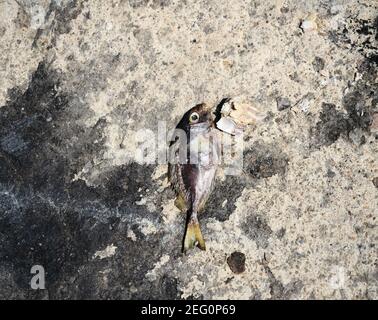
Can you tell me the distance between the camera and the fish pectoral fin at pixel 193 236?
3.15 metres

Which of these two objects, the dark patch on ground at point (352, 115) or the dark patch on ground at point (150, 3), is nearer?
the dark patch on ground at point (352, 115)

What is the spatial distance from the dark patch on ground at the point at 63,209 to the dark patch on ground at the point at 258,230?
50 cm

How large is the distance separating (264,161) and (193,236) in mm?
727

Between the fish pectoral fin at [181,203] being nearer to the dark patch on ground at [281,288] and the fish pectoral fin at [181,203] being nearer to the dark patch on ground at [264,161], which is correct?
the dark patch on ground at [264,161]

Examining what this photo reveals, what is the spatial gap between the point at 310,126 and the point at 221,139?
63cm

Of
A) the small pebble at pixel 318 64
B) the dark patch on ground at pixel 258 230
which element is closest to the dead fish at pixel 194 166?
the dark patch on ground at pixel 258 230

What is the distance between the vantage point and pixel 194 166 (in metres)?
3.18

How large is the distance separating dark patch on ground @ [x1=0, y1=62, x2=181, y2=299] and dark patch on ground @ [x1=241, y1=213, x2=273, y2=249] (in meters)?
0.50

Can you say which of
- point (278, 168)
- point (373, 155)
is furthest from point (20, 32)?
point (373, 155)

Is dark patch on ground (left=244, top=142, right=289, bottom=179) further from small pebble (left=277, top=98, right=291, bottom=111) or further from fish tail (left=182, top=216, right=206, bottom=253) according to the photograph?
fish tail (left=182, top=216, right=206, bottom=253)

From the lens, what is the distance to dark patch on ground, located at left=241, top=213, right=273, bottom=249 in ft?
10.3

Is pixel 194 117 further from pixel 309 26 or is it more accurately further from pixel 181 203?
pixel 309 26

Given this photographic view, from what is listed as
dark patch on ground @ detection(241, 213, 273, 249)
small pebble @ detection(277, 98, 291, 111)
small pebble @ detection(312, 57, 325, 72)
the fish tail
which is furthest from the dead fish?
small pebble @ detection(312, 57, 325, 72)
